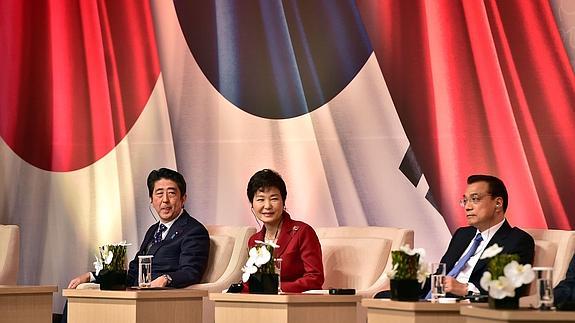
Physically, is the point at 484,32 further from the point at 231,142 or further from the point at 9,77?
the point at 9,77

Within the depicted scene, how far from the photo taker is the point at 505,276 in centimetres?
395

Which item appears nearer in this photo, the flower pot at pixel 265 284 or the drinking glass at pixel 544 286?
the drinking glass at pixel 544 286

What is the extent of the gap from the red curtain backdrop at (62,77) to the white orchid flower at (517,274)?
407 centimetres

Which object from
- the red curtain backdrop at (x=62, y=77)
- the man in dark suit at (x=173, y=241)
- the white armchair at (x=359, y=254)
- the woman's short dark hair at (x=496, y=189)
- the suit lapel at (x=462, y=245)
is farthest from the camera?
the red curtain backdrop at (x=62, y=77)

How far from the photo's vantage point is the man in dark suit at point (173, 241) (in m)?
6.27

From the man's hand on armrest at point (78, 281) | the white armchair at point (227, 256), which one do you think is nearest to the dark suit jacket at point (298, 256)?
the white armchair at point (227, 256)

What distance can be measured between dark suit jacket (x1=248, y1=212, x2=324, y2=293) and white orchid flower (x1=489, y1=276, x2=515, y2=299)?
198 centimetres

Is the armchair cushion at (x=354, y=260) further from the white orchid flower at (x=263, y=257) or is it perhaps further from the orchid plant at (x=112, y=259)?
the orchid plant at (x=112, y=259)

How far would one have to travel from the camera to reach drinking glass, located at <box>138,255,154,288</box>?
548cm

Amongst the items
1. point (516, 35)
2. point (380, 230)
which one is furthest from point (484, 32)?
point (380, 230)

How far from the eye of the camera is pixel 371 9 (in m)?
6.74

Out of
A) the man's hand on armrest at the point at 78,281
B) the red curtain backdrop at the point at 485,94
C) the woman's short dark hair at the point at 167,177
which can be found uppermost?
the red curtain backdrop at the point at 485,94

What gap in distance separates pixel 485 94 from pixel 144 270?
7.44ft

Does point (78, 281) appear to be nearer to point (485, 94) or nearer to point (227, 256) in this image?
point (227, 256)
